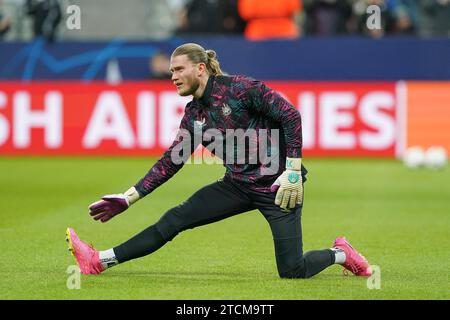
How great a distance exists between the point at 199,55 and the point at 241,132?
70 centimetres

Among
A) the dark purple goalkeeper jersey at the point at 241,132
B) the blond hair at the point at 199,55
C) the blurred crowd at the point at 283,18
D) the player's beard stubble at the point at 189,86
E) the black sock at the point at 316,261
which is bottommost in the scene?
the black sock at the point at 316,261

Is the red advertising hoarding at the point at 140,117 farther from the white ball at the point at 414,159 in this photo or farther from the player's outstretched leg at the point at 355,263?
the player's outstretched leg at the point at 355,263

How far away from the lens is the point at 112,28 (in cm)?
2238

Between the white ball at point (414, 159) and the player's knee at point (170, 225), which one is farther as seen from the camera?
the white ball at point (414, 159)

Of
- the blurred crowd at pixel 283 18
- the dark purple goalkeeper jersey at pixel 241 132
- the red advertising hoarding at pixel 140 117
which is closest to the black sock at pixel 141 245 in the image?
the dark purple goalkeeper jersey at pixel 241 132

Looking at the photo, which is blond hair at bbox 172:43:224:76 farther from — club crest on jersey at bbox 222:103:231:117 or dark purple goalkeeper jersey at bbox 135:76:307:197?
club crest on jersey at bbox 222:103:231:117

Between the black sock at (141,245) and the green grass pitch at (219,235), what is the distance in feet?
0.64

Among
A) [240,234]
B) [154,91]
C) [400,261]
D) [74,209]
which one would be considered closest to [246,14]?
[154,91]

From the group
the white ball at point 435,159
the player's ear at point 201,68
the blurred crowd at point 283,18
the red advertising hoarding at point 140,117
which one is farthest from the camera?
the blurred crowd at point 283,18

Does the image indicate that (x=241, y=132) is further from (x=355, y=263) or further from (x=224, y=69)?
(x=224, y=69)

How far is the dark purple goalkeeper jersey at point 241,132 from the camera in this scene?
8.15 metres

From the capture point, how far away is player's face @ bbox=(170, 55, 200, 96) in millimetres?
8148

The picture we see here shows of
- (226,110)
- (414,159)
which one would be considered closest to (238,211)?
(226,110)

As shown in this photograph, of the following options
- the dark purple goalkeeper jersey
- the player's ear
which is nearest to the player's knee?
the dark purple goalkeeper jersey
